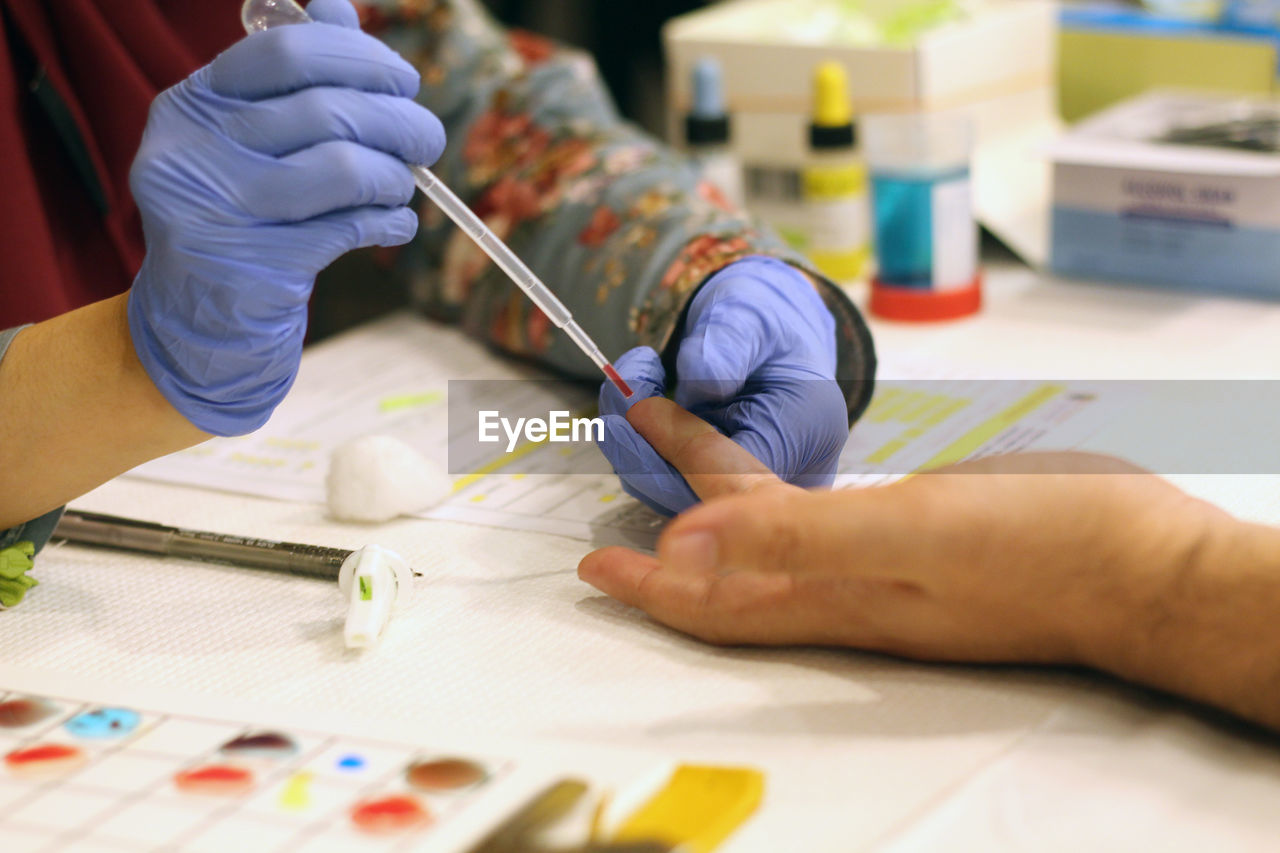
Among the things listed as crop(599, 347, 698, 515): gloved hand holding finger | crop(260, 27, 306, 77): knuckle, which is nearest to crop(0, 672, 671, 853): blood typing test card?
crop(599, 347, 698, 515): gloved hand holding finger

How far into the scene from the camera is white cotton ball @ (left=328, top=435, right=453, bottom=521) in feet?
2.61

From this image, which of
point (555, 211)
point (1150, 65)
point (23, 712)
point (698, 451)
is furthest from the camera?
point (1150, 65)

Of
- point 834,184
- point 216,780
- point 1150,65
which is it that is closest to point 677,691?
point 216,780

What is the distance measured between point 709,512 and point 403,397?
533 millimetres

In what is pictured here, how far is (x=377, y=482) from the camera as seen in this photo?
80cm

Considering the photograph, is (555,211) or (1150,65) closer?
(555,211)

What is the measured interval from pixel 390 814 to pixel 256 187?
0.35 metres

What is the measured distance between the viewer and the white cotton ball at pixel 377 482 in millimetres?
797

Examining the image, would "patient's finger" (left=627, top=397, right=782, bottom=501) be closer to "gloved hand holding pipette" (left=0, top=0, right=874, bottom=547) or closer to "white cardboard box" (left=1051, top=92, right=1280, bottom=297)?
"gloved hand holding pipette" (left=0, top=0, right=874, bottom=547)

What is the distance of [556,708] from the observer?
0.59 metres

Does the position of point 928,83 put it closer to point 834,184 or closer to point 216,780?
point 834,184

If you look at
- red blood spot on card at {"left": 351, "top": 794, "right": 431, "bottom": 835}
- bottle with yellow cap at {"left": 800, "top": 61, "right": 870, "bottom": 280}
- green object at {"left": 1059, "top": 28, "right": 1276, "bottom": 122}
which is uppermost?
green object at {"left": 1059, "top": 28, "right": 1276, "bottom": 122}

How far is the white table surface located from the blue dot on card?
1.6 inches

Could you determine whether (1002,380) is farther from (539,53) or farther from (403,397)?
(539,53)
